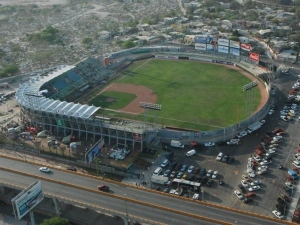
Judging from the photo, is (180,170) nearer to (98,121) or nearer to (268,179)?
(268,179)

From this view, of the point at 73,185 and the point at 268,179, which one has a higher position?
the point at 73,185

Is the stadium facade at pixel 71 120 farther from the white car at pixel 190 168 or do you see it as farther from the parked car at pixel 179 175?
the white car at pixel 190 168

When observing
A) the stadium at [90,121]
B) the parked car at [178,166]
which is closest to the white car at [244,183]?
the parked car at [178,166]

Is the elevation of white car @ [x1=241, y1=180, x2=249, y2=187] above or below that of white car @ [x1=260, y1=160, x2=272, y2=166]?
Answer: below

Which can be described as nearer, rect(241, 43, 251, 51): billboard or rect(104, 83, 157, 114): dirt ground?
rect(104, 83, 157, 114): dirt ground

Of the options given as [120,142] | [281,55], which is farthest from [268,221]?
[281,55]

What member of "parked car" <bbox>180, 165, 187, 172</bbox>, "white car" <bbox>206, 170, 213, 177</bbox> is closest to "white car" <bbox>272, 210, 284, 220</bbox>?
"white car" <bbox>206, 170, 213, 177</bbox>

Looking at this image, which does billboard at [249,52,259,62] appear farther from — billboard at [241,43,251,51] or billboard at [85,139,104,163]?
billboard at [85,139,104,163]
